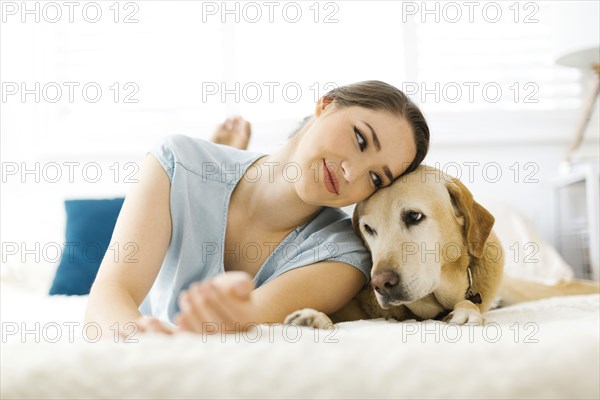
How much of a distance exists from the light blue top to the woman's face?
137mm

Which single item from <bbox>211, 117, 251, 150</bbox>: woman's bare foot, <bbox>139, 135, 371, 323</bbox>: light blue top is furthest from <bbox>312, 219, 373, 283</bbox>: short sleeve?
<bbox>211, 117, 251, 150</bbox>: woman's bare foot

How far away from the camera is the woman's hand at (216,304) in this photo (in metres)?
0.71

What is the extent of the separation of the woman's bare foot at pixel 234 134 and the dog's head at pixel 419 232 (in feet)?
4.47

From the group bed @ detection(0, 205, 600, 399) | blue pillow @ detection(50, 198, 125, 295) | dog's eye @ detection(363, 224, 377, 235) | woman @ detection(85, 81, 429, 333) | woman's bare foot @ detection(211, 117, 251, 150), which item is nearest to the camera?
bed @ detection(0, 205, 600, 399)

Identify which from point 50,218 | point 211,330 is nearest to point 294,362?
point 211,330

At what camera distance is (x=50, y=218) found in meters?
2.94

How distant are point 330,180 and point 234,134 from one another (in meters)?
1.50

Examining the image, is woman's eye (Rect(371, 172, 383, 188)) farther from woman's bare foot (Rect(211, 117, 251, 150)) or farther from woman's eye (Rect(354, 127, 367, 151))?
woman's bare foot (Rect(211, 117, 251, 150))

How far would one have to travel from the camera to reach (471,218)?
128 centimetres

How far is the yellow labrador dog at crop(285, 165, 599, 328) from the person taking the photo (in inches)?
47.6

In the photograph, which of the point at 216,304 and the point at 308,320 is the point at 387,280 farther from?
the point at 216,304

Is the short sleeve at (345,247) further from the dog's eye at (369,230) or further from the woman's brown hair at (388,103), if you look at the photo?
the woman's brown hair at (388,103)

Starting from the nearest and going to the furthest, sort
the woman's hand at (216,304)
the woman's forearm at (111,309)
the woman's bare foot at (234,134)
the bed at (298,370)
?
the bed at (298,370), the woman's hand at (216,304), the woman's forearm at (111,309), the woman's bare foot at (234,134)

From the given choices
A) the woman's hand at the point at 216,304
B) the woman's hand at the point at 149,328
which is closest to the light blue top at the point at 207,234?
the woman's hand at the point at 149,328
